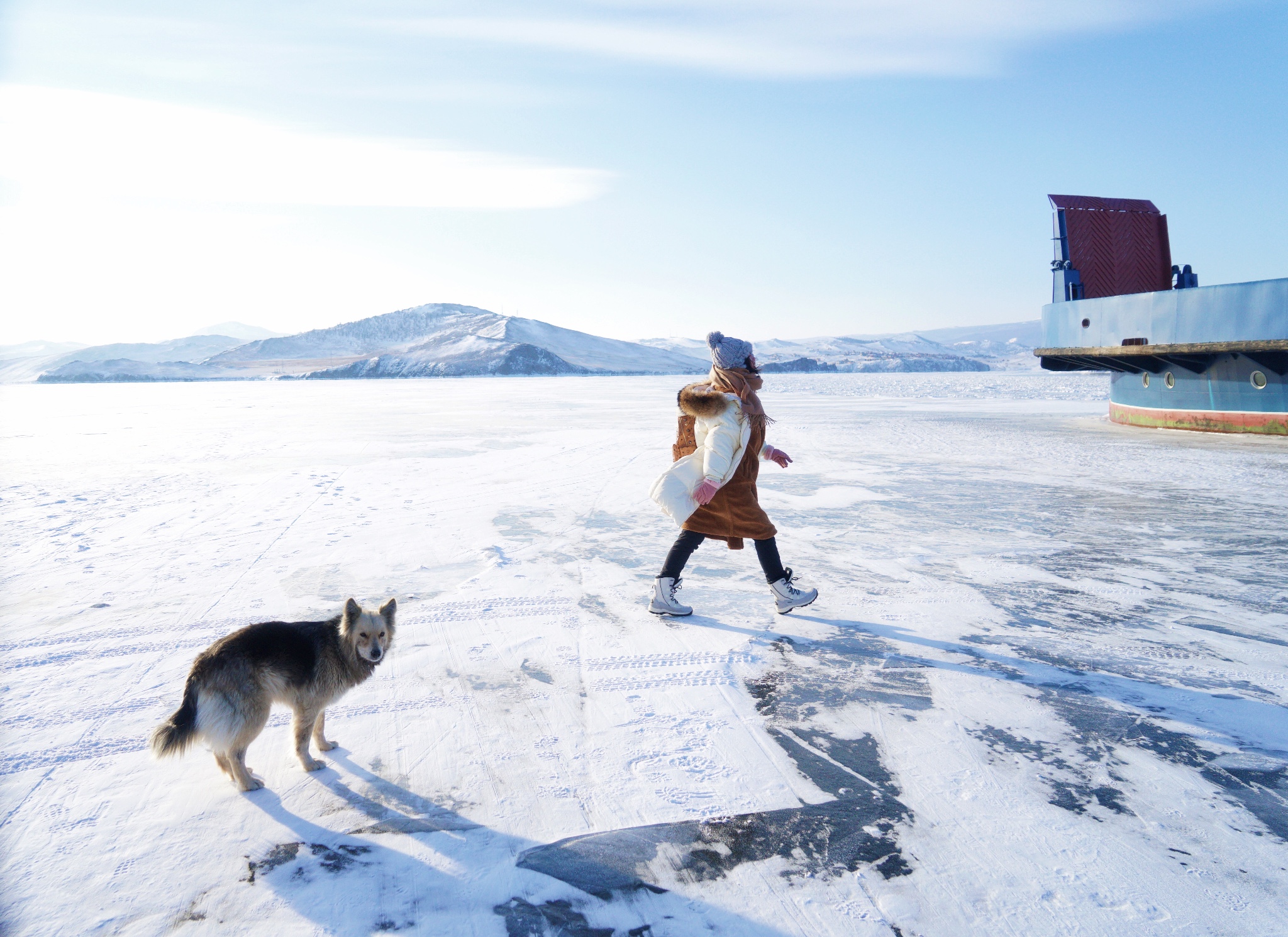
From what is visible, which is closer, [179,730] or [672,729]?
[179,730]

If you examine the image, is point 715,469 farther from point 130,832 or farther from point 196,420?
point 196,420

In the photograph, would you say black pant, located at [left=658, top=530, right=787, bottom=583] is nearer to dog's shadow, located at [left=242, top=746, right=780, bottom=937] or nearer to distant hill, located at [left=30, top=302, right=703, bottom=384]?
dog's shadow, located at [left=242, top=746, right=780, bottom=937]

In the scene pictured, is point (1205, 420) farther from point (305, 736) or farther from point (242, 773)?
point (242, 773)

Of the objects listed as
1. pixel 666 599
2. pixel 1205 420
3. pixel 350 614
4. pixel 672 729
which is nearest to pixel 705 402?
pixel 666 599

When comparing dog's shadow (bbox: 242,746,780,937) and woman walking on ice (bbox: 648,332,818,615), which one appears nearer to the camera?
dog's shadow (bbox: 242,746,780,937)

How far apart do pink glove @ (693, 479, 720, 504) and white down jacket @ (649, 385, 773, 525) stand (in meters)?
0.02

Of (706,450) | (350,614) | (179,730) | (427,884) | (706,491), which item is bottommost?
(427,884)

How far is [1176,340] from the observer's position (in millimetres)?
13477

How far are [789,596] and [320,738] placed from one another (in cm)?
265

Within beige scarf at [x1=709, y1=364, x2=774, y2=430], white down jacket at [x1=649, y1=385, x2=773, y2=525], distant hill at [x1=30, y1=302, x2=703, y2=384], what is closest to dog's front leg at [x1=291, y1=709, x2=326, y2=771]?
white down jacket at [x1=649, y1=385, x2=773, y2=525]

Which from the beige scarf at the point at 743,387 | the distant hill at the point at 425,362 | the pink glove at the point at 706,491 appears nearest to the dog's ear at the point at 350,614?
the pink glove at the point at 706,491

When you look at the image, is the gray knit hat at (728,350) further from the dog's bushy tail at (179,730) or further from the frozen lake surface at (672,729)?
the dog's bushy tail at (179,730)

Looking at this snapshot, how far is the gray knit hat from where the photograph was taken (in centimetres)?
420

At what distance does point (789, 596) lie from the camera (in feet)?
14.3
